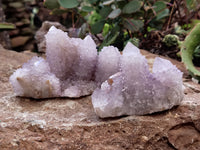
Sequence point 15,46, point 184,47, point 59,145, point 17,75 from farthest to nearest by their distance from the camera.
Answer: point 15,46
point 184,47
point 17,75
point 59,145

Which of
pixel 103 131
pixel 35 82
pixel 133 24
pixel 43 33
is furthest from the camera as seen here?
pixel 43 33

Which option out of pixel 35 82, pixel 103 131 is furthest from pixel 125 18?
pixel 103 131

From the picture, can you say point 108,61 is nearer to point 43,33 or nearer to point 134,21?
point 134,21

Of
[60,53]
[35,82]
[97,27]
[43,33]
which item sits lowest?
[43,33]

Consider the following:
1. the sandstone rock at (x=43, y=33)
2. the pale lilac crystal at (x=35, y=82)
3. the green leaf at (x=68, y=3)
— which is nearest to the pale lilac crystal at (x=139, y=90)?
the pale lilac crystal at (x=35, y=82)

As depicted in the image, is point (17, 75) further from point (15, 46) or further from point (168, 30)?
point (15, 46)

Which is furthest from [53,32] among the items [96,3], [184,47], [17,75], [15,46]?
[15,46]

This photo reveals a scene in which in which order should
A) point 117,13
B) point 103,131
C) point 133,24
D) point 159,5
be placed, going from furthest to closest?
point 159,5, point 133,24, point 117,13, point 103,131
